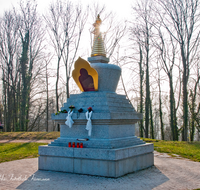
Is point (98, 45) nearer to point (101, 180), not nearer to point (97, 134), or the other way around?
point (97, 134)

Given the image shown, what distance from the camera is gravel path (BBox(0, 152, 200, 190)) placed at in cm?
544

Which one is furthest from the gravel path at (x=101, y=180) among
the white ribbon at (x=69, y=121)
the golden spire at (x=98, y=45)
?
the golden spire at (x=98, y=45)

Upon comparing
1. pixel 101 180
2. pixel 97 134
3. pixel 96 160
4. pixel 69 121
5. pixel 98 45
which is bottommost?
pixel 101 180

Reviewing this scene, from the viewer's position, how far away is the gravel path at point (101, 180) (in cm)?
544

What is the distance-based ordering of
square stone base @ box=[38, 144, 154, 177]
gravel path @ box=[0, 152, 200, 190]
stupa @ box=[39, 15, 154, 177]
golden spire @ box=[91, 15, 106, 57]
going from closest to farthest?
gravel path @ box=[0, 152, 200, 190] < square stone base @ box=[38, 144, 154, 177] < stupa @ box=[39, 15, 154, 177] < golden spire @ box=[91, 15, 106, 57]

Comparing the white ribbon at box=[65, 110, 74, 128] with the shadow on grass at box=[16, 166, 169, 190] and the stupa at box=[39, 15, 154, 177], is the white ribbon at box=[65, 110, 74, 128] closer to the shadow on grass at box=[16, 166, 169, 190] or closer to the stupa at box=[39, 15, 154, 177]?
the stupa at box=[39, 15, 154, 177]

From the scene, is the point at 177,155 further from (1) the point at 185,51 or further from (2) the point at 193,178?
(1) the point at 185,51

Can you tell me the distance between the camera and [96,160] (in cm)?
640

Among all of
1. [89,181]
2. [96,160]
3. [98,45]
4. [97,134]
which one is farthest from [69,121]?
[98,45]

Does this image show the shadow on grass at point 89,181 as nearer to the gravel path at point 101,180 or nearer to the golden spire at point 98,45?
the gravel path at point 101,180

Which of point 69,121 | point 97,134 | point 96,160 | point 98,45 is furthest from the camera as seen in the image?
point 98,45

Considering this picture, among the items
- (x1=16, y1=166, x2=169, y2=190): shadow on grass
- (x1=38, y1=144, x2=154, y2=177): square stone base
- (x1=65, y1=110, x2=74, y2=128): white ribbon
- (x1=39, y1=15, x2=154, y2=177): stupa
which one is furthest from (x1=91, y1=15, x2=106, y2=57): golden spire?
(x1=16, y1=166, x2=169, y2=190): shadow on grass

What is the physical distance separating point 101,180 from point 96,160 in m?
0.61

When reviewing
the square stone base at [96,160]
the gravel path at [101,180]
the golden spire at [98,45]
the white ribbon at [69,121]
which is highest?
the golden spire at [98,45]
